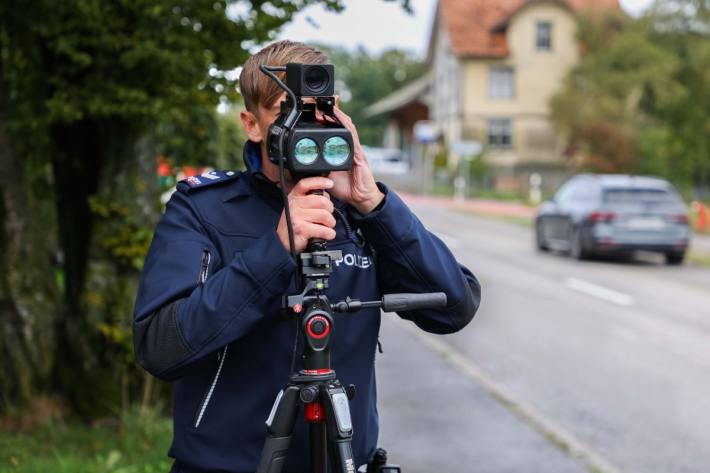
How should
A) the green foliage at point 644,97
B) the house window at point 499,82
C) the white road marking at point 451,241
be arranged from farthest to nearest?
the house window at point 499,82 < the green foliage at point 644,97 < the white road marking at point 451,241

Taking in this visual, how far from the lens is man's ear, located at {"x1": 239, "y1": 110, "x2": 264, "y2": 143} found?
8.23 ft

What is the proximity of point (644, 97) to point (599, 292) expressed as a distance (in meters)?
36.5

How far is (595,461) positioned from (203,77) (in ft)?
10.2

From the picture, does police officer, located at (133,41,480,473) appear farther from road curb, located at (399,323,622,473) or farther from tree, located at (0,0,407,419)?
road curb, located at (399,323,622,473)

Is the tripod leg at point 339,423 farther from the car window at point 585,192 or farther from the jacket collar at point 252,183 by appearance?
the car window at point 585,192

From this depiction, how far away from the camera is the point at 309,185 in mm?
2207

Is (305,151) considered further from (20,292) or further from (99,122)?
(99,122)

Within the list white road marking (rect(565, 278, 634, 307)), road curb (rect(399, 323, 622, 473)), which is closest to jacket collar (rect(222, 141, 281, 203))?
road curb (rect(399, 323, 622, 473))

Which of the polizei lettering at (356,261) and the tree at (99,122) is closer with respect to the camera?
the polizei lettering at (356,261)

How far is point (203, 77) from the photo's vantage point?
21.6 feet

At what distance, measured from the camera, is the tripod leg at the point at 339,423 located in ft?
7.36

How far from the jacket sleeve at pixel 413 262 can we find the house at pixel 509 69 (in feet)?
173

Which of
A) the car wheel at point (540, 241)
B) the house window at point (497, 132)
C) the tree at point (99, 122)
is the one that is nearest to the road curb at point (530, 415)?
the tree at point (99, 122)

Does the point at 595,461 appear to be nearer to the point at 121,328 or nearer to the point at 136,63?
the point at 121,328
